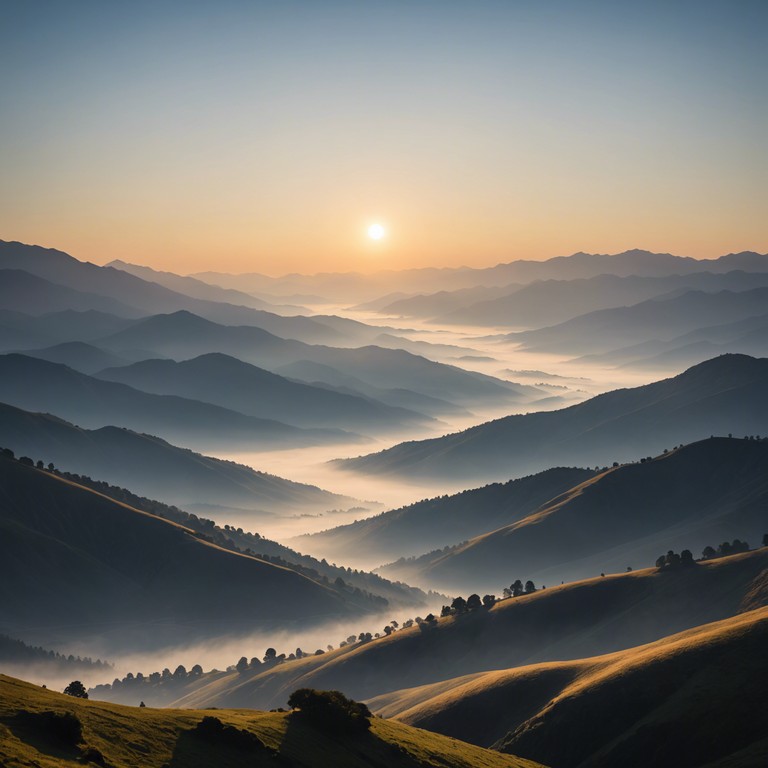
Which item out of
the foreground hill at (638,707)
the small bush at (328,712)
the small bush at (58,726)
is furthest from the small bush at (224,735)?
the foreground hill at (638,707)

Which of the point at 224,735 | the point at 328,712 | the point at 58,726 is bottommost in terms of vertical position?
the point at 224,735

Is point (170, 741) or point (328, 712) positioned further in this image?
point (328, 712)

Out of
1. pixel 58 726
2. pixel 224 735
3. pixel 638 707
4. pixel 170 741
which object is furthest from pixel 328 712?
pixel 638 707

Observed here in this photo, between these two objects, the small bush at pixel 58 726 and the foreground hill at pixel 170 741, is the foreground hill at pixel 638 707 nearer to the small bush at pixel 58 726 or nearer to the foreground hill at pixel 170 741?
the foreground hill at pixel 170 741

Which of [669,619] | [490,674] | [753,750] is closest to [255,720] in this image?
[753,750]

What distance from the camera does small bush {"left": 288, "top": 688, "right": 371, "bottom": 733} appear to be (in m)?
82.2

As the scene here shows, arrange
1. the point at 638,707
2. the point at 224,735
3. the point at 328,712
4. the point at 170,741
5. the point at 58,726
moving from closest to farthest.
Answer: the point at 58,726 < the point at 170,741 < the point at 224,735 < the point at 328,712 < the point at 638,707

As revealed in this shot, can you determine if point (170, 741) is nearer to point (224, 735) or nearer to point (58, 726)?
point (224, 735)

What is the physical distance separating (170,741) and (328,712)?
64.3 ft

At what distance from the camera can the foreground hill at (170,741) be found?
58.1 metres

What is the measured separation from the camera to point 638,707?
118 meters

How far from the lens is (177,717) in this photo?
7200 centimetres

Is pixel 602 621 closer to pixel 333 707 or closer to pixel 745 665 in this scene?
pixel 745 665

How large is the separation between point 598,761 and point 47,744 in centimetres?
7553
